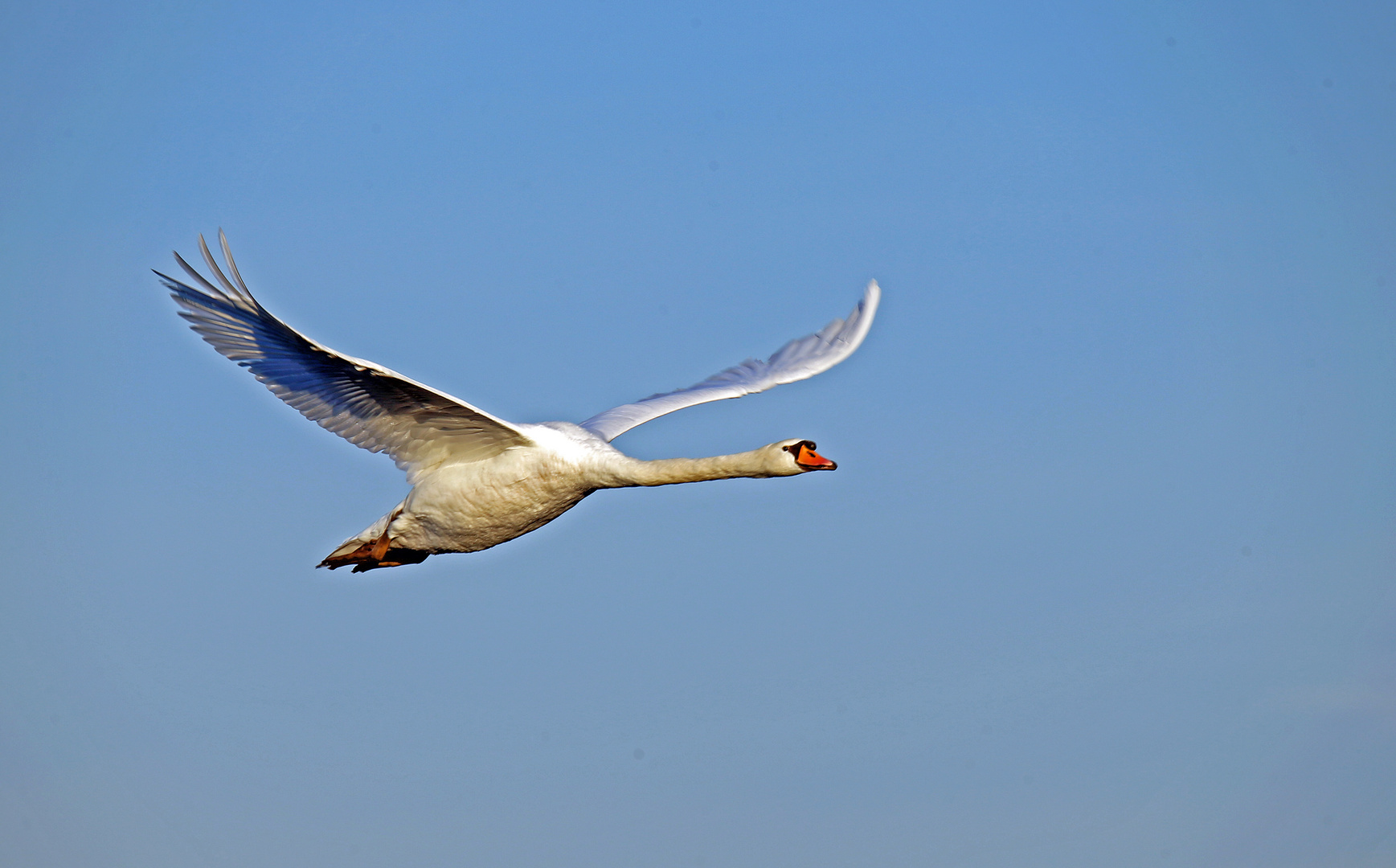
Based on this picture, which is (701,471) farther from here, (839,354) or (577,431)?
(839,354)

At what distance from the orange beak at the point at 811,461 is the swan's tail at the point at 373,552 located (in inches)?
203

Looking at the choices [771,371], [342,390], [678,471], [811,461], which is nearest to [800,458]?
[811,461]

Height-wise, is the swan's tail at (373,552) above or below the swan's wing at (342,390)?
below

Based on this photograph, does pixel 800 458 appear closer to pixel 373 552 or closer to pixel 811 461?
pixel 811 461

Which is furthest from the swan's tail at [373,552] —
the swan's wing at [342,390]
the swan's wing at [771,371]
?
the swan's wing at [771,371]

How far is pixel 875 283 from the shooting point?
63.6 ft

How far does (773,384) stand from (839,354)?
104 cm

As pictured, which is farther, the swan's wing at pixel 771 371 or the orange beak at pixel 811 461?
the swan's wing at pixel 771 371

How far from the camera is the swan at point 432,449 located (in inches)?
578

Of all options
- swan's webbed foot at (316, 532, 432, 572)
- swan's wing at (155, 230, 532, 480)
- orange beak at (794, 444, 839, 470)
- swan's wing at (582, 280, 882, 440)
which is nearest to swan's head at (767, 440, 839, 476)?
orange beak at (794, 444, 839, 470)

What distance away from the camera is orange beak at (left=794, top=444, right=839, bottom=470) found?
583 inches

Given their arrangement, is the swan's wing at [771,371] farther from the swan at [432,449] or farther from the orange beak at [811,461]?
the orange beak at [811,461]

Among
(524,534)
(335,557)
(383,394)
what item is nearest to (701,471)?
(524,534)

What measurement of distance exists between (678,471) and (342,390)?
3.94 meters
